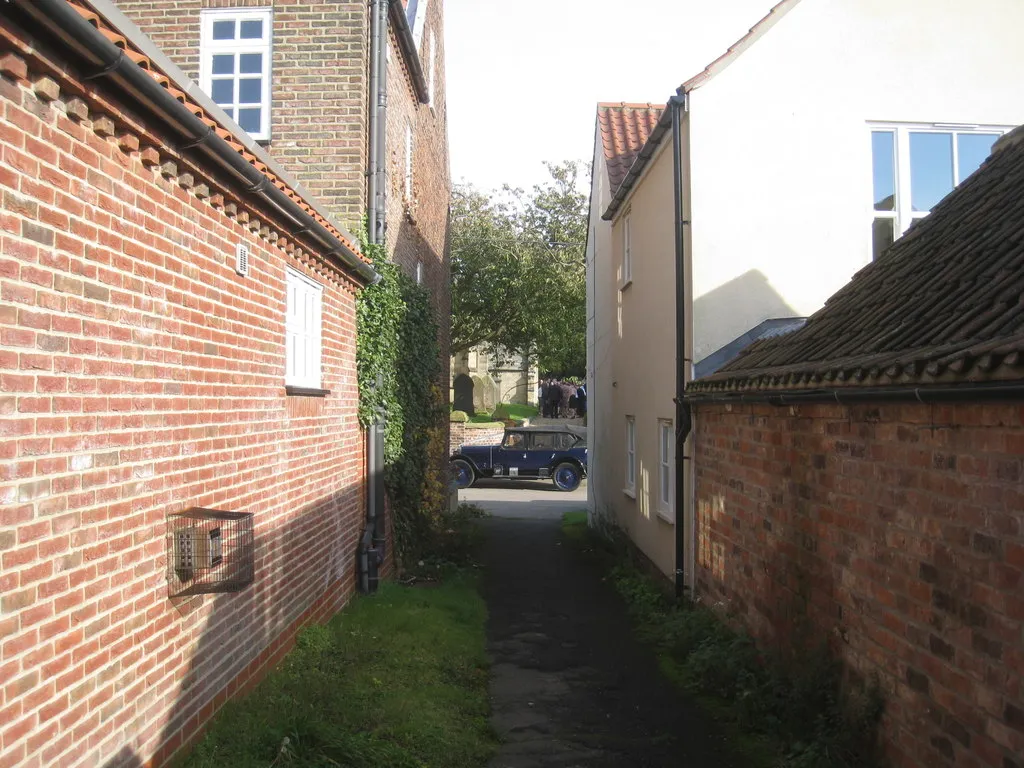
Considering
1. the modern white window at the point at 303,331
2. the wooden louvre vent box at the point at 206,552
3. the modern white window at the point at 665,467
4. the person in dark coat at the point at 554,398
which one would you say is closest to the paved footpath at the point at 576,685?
the modern white window at the point at 665,467

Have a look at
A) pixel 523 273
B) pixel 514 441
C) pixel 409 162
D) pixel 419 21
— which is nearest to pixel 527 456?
pixel 514 441

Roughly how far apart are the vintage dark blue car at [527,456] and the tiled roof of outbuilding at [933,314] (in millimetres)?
19194

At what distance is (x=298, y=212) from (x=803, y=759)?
4720 mm

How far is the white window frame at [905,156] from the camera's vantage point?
399 inches

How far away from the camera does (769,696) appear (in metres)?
6.16

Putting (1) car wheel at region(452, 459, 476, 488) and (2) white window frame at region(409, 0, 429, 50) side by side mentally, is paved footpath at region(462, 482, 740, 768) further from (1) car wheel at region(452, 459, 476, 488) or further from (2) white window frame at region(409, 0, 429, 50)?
(1) car wheel at region(452, 459, 476, 488)

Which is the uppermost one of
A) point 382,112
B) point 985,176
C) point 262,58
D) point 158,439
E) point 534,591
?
point 262,58

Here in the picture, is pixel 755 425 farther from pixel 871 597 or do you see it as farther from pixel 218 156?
pixel 218 156

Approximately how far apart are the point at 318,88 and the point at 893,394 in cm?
791

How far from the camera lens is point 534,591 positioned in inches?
480

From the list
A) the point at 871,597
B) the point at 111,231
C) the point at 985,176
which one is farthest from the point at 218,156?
the point at 985,176

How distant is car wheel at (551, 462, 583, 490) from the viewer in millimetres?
28000

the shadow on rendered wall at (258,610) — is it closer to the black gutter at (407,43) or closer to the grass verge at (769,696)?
the grass verge at (769,696)

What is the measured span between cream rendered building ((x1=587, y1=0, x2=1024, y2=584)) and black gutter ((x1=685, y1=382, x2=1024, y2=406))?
9.42 feet
